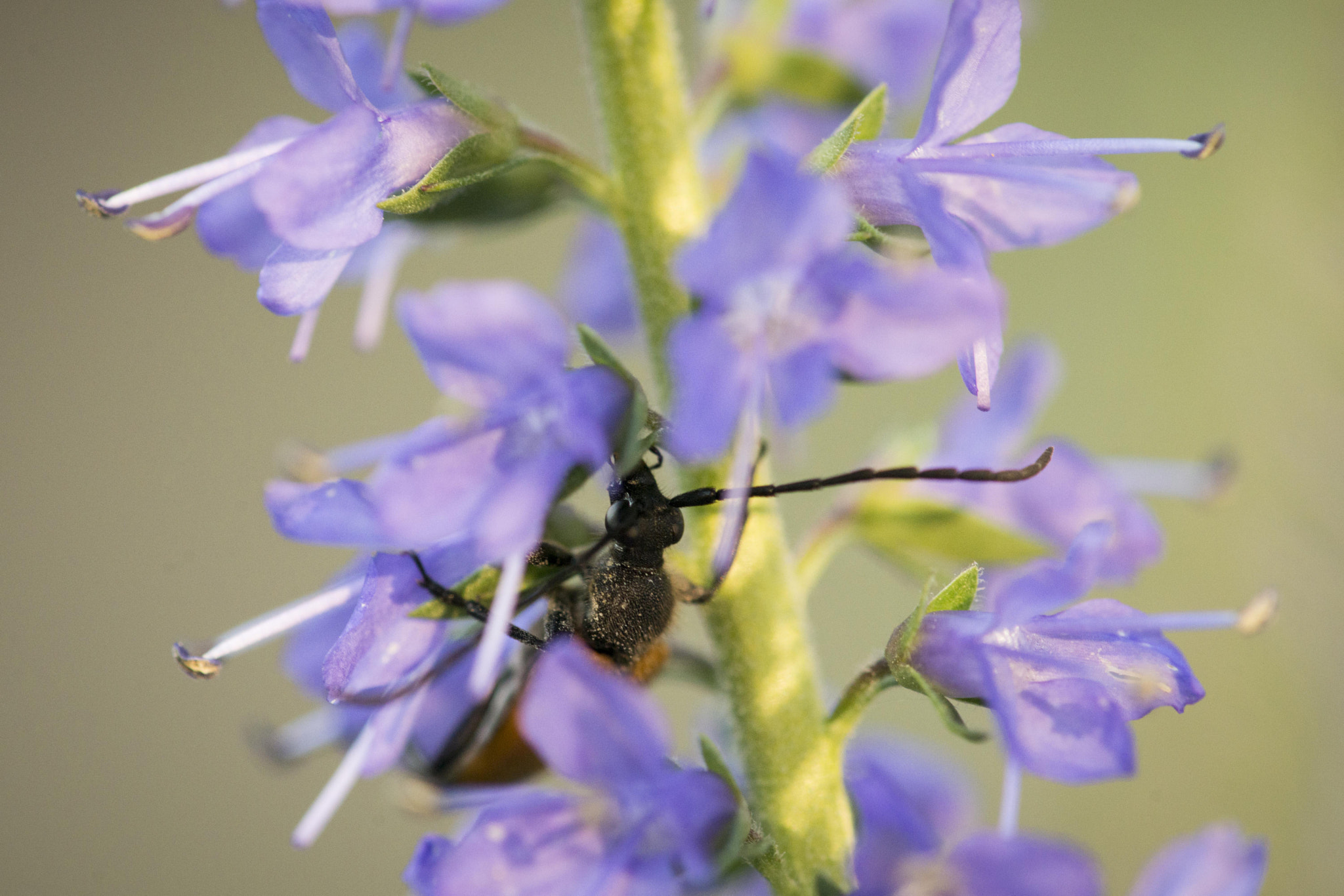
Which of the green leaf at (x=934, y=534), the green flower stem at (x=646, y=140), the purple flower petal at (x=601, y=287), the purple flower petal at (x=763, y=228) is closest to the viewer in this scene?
the purple flower petal at (x=763, y=228)

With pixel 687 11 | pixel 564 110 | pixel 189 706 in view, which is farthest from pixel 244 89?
pixel 189 706

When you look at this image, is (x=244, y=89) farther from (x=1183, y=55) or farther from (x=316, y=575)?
(x=1183, y=55)

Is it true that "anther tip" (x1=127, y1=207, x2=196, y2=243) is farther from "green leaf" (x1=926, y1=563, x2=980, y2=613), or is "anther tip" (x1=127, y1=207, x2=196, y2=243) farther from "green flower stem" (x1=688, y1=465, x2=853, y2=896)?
"green leaf" (x1=926, y1=563, x2=980, y2=613)

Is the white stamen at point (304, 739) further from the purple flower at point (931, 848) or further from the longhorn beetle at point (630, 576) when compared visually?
the purple flower at point (931, 848)

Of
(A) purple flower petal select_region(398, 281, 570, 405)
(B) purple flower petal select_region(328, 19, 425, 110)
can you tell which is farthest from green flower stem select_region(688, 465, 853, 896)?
(B) purple flower petal select_region(328, 19, 425, 110)

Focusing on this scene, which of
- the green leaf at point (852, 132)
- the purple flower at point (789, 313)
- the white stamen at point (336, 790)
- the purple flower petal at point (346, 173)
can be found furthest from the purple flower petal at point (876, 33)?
the white stamen at point (336, 790)

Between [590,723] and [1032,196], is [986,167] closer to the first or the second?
[1032,196]
